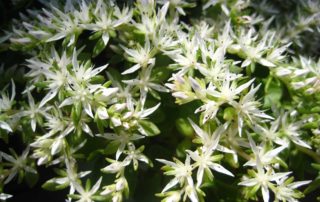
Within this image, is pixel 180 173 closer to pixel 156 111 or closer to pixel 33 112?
pixel 156 111

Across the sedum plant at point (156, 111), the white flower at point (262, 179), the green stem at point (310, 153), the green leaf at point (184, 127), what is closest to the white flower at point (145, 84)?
the sedum plant at point (156, 111)

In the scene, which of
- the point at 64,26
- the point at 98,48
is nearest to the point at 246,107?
the point at 98,48

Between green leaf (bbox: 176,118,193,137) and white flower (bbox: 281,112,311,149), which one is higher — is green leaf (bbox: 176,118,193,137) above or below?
above

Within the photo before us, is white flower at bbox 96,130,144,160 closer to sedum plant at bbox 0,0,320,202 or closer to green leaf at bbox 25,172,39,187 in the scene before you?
sedum plant at bbox 0,0,320,202

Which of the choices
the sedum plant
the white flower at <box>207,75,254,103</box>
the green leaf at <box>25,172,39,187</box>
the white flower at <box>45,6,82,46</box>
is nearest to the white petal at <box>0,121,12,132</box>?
the sedum plant

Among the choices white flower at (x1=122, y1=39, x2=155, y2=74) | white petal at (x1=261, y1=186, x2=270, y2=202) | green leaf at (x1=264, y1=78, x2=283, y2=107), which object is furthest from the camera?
green leaf at (x1=264, y1=78, x2=283, y2=107)

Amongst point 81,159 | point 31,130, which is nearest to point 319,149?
point 81,159

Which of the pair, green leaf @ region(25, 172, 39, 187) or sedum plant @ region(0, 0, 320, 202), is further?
green leaf @ region(25, 172, 39, 187)

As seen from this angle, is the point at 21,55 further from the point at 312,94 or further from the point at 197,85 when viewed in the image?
the point at 312,94

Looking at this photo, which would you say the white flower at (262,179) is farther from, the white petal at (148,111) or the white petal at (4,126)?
the white petal at (4,126)
